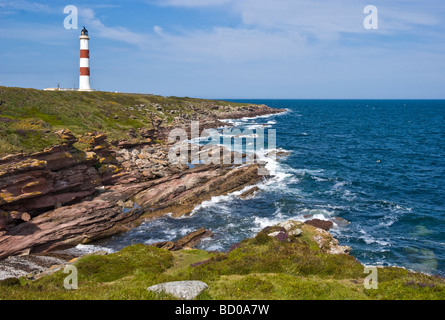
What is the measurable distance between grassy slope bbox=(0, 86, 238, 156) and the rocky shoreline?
235cm

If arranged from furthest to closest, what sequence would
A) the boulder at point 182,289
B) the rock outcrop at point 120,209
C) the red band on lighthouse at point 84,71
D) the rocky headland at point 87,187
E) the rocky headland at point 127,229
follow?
the red band on lighthouse at point 84,71 → the rocky headland at point 87,187 → the rock outcrop at point 120,209 → the rocky headland at point 127,229 → the boulder at point 182,289

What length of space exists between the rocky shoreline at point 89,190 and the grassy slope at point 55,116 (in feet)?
7.71

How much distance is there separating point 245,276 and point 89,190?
29.0m

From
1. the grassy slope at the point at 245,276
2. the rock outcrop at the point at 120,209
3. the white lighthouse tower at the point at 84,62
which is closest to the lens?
the grassy slope at the point at 245,276

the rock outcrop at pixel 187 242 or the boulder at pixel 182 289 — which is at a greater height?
the boulder at pixel 182 289

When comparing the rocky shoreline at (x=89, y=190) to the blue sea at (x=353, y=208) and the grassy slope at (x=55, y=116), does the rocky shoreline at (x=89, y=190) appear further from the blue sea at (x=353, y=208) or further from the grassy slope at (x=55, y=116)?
the blue sea at (x=353, y=208)

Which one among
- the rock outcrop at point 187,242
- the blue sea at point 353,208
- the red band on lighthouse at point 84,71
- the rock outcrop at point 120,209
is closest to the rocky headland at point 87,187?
the rock outcrop at point 120,209

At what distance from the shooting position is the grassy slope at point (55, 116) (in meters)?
36.5

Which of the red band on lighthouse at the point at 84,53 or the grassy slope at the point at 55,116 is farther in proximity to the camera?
the red band on lighthouse at the point at 84,53

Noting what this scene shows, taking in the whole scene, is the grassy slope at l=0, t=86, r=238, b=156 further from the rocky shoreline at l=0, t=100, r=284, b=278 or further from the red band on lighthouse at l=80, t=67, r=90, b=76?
the red band on lighthouse at l=80, t=67, r=90, b=76

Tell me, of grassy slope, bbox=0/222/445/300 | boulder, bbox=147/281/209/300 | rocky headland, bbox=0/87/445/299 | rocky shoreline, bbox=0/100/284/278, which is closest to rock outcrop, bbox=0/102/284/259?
rocky shoreline, bbox=0/100/284/278

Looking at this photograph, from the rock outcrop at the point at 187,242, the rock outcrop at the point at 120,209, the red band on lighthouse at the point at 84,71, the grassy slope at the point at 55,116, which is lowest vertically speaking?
the rock outcrop at the point at 187,242

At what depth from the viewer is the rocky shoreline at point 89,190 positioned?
98.8 ft

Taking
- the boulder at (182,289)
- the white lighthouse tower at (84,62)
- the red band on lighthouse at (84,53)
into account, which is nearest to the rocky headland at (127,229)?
the boulder at (182,289)
